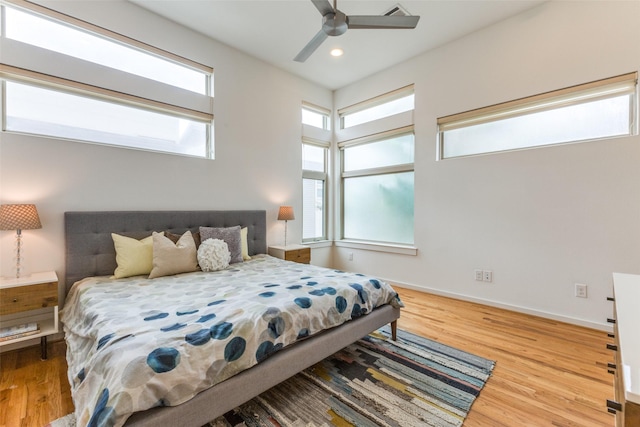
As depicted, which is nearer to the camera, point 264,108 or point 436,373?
point 436,373

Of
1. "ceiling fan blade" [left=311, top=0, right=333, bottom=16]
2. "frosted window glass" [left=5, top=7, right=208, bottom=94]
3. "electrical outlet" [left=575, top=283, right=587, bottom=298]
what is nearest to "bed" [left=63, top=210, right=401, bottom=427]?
"frosted window glass" [left=5, top=7, right=208, bottom=94]

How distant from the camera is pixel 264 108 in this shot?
13.3ft

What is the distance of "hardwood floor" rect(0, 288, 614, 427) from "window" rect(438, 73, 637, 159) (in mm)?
1929

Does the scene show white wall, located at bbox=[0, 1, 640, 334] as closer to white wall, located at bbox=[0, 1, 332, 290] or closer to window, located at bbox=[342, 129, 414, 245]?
white wall, located at bbox=[0, 1, 332, 290]

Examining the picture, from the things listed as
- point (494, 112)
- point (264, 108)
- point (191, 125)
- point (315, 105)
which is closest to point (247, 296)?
point (191, 125)

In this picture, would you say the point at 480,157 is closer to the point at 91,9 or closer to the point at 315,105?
the point at 315,105

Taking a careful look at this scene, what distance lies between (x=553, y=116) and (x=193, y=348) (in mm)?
3870

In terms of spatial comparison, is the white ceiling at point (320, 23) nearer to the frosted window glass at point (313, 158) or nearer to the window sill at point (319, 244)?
the frosted window glass at point (313, 158)

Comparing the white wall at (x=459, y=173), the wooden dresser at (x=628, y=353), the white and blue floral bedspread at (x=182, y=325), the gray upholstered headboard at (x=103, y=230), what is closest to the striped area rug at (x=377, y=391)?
the white and blue floral bedspread at (x=182, y=325)

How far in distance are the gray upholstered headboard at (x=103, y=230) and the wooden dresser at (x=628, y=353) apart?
3.31 m

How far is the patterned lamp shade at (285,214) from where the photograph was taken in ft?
13.2

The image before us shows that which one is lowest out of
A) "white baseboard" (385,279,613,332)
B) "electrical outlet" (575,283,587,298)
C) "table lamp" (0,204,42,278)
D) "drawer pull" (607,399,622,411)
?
"white baseboard" (385,279,613,332)

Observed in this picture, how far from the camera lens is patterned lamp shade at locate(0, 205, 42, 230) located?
6.88ft

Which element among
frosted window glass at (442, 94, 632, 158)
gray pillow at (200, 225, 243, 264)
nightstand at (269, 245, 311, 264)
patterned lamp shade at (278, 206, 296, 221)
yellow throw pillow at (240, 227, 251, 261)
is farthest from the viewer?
patterned lamp shade at (278, 206, 296, 221)
